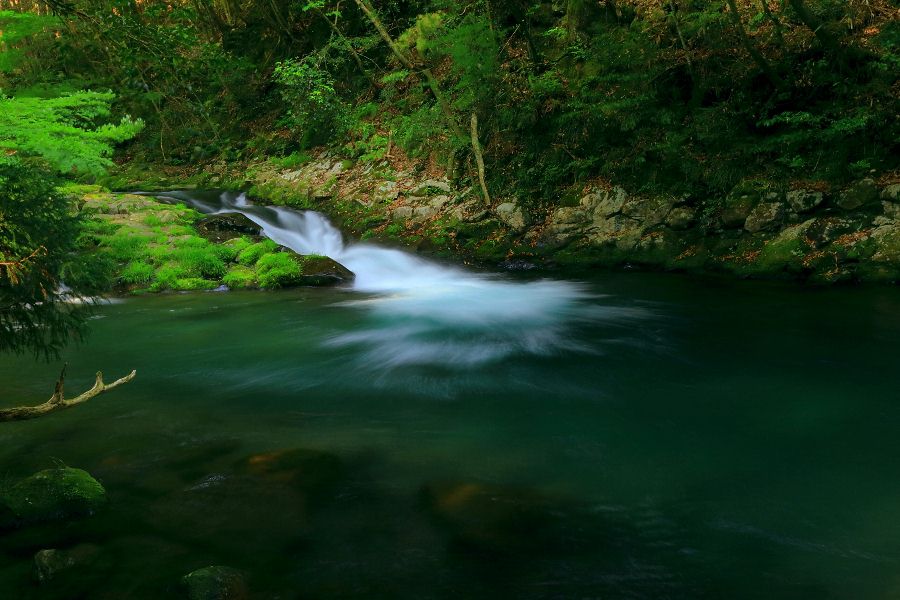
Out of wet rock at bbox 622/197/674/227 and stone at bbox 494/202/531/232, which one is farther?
stone at bbox 494/202/531/232

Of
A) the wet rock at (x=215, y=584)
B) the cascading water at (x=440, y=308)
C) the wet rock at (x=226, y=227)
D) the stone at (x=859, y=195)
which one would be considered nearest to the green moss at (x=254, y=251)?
the wet rock at (x=226, y=227)

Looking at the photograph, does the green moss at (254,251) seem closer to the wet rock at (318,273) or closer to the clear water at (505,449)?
the wet rock at (318,273)

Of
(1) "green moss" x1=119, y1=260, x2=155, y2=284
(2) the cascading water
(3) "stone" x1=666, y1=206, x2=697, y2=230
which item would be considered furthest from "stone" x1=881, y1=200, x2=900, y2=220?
(1) "green moss" x1=119, y1=260, x2=155, y2=284

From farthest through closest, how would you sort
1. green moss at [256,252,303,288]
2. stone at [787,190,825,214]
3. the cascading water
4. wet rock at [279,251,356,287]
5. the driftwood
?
wet rock at [279,251,356,287] < green moss at [256,252,303,288] < stone at [787,190,825,214] < the cascading water < the driftwood

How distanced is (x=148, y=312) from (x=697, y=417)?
28.9 feet

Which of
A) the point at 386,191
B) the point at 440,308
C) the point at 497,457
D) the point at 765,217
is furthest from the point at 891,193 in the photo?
the point at 386,191

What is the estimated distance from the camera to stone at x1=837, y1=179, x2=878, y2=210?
30.9 feet

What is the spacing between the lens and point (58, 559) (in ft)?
10.2

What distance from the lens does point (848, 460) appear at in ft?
14.0

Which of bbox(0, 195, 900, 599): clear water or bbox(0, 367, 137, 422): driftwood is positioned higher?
bbox(0, 367, 137, 422): driftwood

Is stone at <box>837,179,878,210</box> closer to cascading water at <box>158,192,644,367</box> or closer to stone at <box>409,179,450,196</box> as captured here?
cascading water at <box>158,192,644,367</box>

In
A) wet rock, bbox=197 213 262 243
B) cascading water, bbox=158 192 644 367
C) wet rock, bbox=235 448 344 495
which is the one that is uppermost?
wet rock, bbox=197 213 262 243

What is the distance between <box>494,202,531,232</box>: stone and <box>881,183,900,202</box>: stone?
600 centimetres

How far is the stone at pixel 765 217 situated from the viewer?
1013 centimetres
